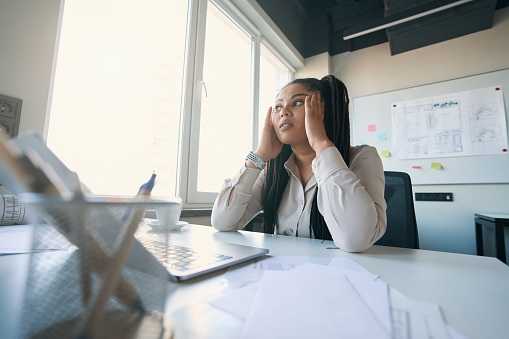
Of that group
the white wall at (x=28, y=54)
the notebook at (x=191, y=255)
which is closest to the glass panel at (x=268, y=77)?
the white wall at (x=28, y=54)

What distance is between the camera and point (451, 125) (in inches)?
96.0

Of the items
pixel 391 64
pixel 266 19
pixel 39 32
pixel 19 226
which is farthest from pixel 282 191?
pixel 391 64

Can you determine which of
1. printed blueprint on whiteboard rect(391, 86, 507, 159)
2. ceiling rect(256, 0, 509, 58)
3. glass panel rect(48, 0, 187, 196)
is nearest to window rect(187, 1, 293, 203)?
glass panel rect(48, 0, 187, 196)

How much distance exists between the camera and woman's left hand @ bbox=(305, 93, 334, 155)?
888mm

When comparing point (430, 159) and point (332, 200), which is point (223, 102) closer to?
point (332, 200)

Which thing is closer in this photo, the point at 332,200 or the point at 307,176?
the point at 332,200

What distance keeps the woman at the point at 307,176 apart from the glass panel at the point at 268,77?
143 cm

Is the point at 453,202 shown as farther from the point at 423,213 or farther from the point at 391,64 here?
the point at 391,64

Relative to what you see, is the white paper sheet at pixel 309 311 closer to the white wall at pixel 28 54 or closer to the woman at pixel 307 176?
the woman at pixel 307 176

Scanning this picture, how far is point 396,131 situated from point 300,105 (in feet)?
6.84

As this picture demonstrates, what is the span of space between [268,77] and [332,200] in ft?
8.15

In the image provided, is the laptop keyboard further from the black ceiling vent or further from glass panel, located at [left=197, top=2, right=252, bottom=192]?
the black ceiling vent

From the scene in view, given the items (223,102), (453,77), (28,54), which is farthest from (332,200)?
(453,77)

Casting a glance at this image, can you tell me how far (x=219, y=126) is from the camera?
200cm
